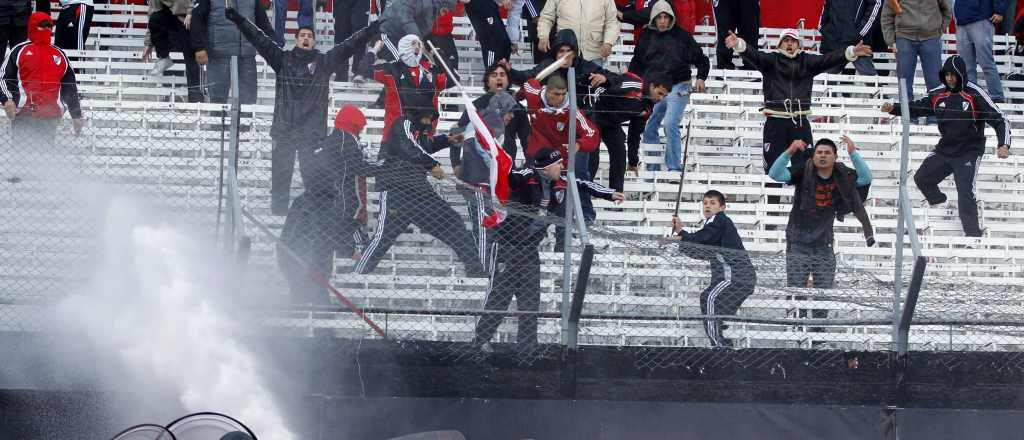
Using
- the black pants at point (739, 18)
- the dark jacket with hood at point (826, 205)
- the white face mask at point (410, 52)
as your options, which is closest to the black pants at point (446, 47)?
the white face mask at point (410, 52)

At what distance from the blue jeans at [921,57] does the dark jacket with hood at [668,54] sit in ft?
7.15

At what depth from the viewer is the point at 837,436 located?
9617mm

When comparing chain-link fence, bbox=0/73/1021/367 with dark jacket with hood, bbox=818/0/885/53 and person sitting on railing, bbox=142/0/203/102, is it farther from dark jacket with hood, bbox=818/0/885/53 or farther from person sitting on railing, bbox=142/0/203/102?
dark jacket with hood, bbox=818/0/885/53

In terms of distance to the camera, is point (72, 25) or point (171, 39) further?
point (72, 25)

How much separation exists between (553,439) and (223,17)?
17.8ft

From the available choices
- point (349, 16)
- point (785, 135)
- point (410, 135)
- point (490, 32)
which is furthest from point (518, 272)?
point (349, 16)

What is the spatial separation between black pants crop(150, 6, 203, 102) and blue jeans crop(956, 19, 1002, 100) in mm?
7174

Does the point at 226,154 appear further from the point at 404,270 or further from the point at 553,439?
the point at 553,439

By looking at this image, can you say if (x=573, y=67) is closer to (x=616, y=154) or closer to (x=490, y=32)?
(x=616, y=154)

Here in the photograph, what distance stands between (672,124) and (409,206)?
3843 mm

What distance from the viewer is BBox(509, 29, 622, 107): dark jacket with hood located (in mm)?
11766

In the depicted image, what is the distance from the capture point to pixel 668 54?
12.9 metres

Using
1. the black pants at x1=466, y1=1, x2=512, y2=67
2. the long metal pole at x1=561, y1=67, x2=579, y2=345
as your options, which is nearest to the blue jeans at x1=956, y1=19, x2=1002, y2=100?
the black pants at x1=466, y1=1, x2=512, y2=67

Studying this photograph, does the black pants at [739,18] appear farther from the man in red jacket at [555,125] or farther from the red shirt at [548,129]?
the red shirt at [548,129]
